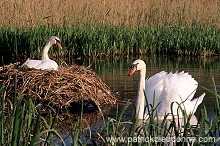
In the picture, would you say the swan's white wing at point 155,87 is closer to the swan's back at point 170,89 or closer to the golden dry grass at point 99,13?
the swan's back at point 170,89

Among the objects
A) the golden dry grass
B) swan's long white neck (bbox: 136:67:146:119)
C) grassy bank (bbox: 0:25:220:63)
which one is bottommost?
swan's long white neck (bbox: 136:67:146:119)

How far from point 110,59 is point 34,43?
272 cm

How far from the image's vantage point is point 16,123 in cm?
325

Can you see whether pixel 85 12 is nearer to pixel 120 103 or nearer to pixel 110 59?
pixel 110 59

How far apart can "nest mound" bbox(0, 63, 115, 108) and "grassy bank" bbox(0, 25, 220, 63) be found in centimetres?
686

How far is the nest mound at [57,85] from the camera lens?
7.74 metres

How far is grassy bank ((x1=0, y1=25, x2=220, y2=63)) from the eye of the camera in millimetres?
15352

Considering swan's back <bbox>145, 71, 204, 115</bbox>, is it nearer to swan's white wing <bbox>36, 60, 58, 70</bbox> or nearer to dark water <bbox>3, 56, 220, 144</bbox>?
dark water <bbox>3, 56, 220, 144</bbox>

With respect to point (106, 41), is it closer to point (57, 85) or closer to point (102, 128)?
point (57, 85)

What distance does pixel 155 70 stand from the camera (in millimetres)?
12086

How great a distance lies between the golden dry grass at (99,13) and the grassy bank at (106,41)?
2.91ft

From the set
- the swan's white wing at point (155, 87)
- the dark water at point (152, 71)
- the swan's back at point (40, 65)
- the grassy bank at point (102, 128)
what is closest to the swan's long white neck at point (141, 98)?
the dark water at point (152, 71)

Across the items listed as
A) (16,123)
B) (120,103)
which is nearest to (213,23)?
(120,103)

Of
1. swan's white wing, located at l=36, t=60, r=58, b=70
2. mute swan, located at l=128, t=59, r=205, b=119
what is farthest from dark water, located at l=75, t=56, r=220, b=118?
swan's white wing, located at l=36, t=60, r=58, b=70
